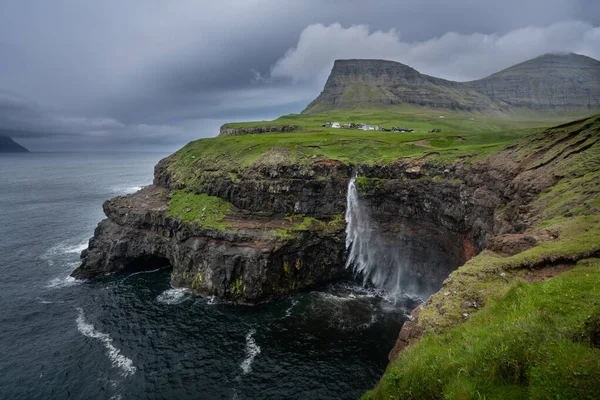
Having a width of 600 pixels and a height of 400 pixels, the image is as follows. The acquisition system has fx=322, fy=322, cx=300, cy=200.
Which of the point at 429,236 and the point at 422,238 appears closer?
the point at 429,236

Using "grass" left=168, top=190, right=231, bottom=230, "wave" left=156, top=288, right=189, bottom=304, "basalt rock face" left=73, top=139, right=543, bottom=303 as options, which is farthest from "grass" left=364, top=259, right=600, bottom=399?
"grass" left=168, top=190, right=231, bottom=230

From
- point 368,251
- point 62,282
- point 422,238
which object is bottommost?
point 62,282

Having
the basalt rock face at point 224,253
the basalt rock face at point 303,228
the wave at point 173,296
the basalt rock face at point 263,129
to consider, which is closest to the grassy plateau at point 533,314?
the basalt rock face at point 303,228

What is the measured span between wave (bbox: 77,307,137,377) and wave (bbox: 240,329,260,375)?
11.6 metres

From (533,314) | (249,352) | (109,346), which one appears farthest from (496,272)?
(109,346)

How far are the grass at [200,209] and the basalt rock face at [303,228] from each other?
1.24 meters

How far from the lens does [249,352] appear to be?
36656 mm

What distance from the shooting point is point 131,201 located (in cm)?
7188

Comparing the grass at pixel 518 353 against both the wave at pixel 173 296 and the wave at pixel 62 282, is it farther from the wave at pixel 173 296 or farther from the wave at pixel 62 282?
the wave at pixel 62 282

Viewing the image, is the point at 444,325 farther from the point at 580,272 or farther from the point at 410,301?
the point at 410,301

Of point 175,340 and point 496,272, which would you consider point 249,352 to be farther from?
point 496,272

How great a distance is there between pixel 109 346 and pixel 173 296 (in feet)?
41.1

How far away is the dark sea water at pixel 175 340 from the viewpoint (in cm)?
3170

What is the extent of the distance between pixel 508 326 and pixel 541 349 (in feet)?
5.88
